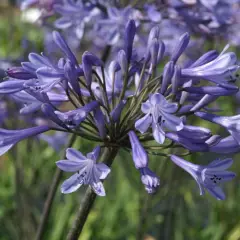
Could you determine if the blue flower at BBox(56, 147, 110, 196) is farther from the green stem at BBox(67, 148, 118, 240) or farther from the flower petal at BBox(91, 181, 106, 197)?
the green stem at BBox(67, 148, 118, 240)

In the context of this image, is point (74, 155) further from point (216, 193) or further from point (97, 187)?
point (216, 193)

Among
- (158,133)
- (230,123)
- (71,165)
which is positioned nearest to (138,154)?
(158,133)

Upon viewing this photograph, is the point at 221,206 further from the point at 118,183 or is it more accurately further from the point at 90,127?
the point at 90,127

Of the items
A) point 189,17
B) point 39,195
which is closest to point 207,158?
point 189,17

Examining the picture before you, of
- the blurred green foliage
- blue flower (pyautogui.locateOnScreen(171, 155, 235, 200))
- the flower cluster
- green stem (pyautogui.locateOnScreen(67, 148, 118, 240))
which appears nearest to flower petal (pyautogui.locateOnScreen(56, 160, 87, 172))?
the flower cluster

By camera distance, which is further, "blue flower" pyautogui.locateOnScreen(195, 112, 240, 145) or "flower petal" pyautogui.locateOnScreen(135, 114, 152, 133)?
"blue flower" pyautogui.locateOnScreen(195, 112, 240, 145)
